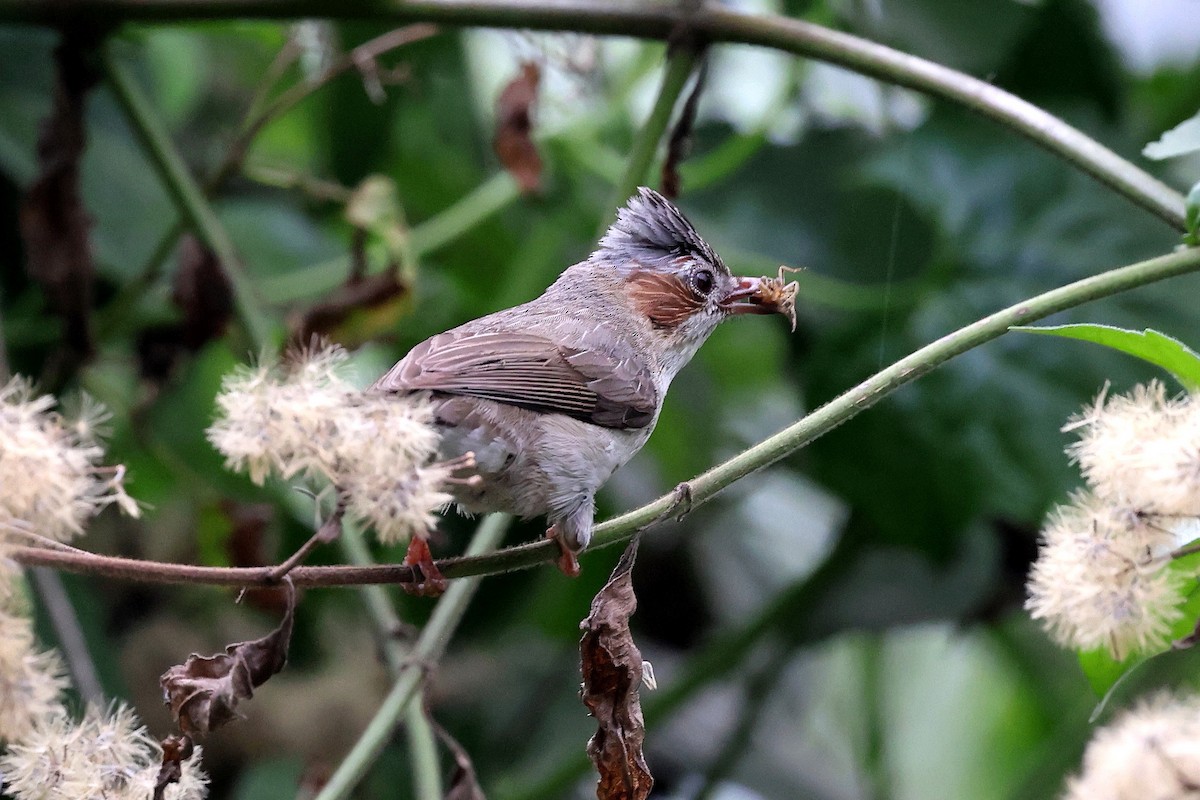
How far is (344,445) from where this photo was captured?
1290mm

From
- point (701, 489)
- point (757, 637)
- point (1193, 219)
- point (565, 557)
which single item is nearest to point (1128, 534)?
point (701, 489)

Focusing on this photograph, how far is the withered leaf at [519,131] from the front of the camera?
2.72m

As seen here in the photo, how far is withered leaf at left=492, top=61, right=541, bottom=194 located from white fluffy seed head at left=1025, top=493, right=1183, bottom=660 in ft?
5.35

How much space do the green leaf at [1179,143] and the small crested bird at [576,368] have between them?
0.74m

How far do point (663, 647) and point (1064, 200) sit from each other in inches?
72.7

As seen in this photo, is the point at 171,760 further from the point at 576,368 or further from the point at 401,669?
Answer: the point at 576,368

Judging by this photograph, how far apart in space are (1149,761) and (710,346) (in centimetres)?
277

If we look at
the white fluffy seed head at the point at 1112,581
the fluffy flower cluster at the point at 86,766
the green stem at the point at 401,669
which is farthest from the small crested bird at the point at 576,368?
the white fluffy seed head at the point at 1112,581

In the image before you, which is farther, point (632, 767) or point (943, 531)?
point (943, 531)

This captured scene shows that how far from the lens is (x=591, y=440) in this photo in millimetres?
2066

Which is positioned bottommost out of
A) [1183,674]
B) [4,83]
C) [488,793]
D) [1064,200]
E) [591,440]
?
[1183,674]

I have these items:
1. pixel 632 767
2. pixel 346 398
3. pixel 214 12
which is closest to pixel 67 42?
pixel 214 12

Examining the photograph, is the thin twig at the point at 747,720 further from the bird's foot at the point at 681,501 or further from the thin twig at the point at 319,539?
the thin twig at the point at 319,539

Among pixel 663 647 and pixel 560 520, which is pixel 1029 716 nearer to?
pixel 663 647
